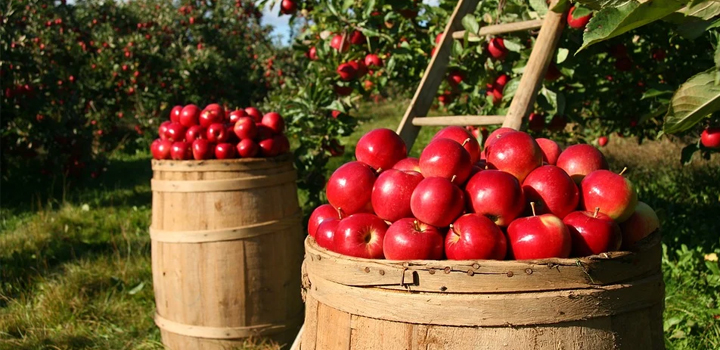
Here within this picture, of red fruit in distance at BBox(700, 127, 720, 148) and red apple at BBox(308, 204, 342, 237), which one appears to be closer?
red apple at BBox(308, 204, 342, 237)

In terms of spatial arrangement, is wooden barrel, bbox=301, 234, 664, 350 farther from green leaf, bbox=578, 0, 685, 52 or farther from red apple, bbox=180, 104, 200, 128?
red apple, bbox=180, 104, 200, 128

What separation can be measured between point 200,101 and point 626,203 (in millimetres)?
9722

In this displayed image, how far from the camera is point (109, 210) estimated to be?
18.5ft

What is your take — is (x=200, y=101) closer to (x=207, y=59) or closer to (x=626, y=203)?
(x=207, y=59)

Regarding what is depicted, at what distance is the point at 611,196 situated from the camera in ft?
4.59

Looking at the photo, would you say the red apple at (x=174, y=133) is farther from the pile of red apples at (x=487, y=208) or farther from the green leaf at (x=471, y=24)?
the pile of red apples at (x=487, y=208)

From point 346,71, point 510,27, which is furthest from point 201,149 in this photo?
point 510,27

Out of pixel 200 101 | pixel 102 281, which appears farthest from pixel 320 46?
pixel 200 101

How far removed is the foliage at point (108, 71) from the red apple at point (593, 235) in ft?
20.8

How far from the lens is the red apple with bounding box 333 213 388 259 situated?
142 centimetres

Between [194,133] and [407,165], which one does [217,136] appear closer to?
[194,133]

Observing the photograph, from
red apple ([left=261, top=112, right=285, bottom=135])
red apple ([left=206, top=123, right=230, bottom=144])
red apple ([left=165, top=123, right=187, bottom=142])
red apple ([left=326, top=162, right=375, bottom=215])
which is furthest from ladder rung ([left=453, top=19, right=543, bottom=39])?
red apple ([left=326, top=162, right=375, bottom=215])

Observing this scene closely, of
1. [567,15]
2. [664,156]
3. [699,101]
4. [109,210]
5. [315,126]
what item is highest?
[567,15]

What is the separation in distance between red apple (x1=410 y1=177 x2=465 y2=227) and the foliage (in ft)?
20.1
